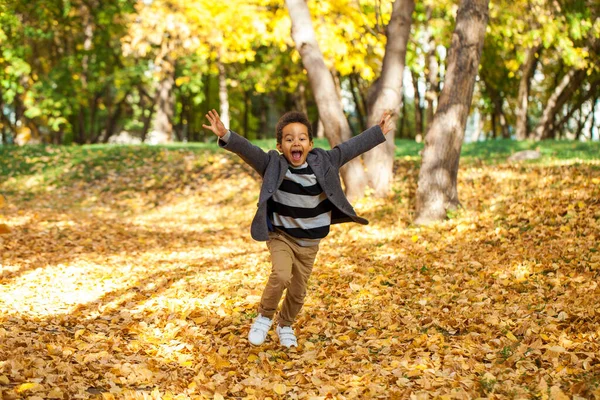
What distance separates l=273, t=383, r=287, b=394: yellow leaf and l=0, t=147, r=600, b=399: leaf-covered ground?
0.06 feet

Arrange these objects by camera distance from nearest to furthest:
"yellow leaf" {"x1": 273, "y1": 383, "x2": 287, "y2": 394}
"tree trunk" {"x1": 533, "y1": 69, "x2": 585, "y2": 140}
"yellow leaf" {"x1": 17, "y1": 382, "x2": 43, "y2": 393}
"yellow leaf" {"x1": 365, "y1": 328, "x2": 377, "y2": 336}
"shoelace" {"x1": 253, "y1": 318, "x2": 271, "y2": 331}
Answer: "yellow leaf" {"x1": 17, "y1": 382, "x2": 43, "y2": 393}
"yellow leaf" {"x1": 273, "y1": 383, "x2": 287, "y2": 394}
"shoelace" {"x1": 253, "y1": 318, "x2": 271, "y2": 331}
"yellow leaf" {"x1": 365, "y1": 328, "x2": 377, "y2": 336}
"tree trunk" {"x1": 533, "y1": 69, "x2": 585, "y2": 140}

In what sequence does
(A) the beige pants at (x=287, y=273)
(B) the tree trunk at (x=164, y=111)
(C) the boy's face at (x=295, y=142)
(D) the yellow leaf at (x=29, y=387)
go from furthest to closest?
(B) the tree trunk at (x=164, y=111) < (A) the beige pants at (x=287, y=273) < (C) the boy's face at (x=295, y=142) < (D) the yellow leaf at (x=29, y=387)

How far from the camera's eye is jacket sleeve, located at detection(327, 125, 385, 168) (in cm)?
484

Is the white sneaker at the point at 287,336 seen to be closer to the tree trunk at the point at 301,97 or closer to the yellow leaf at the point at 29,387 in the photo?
the yellow leaf at the point at 29,387

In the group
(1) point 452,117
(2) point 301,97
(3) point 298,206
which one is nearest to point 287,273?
(3) point 298,206

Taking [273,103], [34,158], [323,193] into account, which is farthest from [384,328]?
[273,103]

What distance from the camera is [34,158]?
18125mm

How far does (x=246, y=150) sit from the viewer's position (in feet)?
14.7

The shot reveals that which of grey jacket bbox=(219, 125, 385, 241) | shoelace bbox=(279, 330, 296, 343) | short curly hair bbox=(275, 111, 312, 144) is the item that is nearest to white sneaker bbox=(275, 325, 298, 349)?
shoelace bbox=(279, 330, 296, 343)

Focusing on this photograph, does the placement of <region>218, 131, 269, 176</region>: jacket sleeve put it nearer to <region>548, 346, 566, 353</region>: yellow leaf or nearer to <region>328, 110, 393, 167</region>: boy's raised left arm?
<region>328, 110, 393, 167</region>: boy's raised left arm

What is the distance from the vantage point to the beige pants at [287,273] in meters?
4.66

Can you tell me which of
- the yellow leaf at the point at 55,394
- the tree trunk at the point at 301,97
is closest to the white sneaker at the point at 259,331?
the yellow leaf at the point at 55,394

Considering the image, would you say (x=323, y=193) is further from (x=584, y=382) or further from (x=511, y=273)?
(x=511, y=273)

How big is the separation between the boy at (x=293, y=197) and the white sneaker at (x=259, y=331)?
164mm
